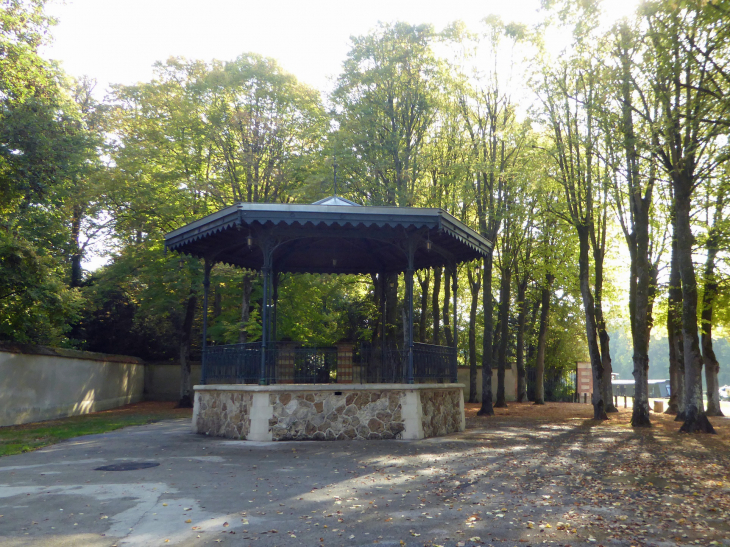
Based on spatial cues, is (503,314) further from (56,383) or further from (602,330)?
(56,383)

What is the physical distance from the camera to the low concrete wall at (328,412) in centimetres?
1193

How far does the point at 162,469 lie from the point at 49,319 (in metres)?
11.6

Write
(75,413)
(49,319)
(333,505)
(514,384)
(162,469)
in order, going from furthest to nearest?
(514,384), (75,413), (49,319), (162,469), (333,505)

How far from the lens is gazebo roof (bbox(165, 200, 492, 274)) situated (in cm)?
1168

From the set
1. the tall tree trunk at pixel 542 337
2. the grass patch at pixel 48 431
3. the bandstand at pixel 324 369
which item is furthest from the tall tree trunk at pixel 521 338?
the grass patch at pixel 48 431

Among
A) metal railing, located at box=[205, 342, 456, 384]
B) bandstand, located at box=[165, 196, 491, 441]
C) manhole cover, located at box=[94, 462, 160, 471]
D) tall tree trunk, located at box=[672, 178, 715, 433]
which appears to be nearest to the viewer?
manhole cover, located at box=[94, 462, 160, 471]

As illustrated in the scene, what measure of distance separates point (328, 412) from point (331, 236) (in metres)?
3.76

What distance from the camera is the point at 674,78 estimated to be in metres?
12.5

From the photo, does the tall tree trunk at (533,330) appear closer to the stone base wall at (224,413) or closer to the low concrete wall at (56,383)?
the low concrete wall at (56,383)

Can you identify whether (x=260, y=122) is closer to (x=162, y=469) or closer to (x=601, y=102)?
(x=601, y=102)

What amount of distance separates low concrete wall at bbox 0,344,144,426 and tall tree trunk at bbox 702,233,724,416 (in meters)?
21.5

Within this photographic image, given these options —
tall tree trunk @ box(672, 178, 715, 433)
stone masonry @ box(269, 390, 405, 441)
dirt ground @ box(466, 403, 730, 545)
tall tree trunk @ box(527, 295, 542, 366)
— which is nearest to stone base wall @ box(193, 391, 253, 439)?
stone masonry @ box(269, 390, 405, 441)

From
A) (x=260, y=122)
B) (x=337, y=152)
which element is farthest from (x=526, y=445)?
(x=260, y=122)

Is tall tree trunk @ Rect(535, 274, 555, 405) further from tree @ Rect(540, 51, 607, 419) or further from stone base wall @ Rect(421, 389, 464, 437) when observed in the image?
stone base wall @ Rect(421, 389, 464, 437)
